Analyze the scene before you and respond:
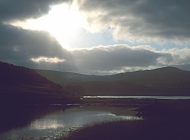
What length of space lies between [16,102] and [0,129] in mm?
84877

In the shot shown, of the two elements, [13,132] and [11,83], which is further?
[11,83]

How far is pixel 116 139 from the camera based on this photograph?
141 feet

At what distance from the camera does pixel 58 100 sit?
162250 mm

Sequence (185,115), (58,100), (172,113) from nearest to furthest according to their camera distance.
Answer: (185,115), (172,113), (58,100)

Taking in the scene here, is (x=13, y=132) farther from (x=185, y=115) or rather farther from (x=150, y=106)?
(x=150, y=106)

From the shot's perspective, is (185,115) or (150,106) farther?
(150,106)

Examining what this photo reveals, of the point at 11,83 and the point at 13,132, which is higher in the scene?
the point at 11,83

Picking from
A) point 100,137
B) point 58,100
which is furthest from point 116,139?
point 58,100

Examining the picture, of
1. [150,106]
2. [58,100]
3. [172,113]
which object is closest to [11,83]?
[58,100]

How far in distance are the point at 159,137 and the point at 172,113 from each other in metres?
42.9

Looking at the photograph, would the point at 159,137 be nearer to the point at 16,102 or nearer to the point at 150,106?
the point at 150,106

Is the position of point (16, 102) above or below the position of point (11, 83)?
below

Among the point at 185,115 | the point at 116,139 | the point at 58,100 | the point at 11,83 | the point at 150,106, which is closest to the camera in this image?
the point at 116,139

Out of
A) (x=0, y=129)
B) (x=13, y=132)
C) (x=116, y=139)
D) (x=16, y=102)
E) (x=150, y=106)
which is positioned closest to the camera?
(x=116, y=139)
